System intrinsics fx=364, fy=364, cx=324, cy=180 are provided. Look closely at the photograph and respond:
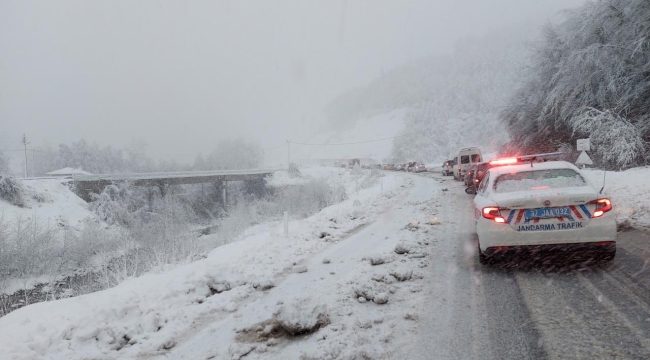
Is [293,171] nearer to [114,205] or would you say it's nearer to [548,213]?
[114,205]

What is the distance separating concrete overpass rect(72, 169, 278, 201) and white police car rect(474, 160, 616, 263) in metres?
45.8

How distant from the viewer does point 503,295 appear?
455 cm

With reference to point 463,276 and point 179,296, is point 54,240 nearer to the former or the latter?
point 179,296

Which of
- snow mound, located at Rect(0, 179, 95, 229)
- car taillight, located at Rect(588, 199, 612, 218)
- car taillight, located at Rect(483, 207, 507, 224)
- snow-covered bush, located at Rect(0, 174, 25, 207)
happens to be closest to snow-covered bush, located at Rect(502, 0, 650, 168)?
car taillight, located at Rect(588, 199, 612, 218)

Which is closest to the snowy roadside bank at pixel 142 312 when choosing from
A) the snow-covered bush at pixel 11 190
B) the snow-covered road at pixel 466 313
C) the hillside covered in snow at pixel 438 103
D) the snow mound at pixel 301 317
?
the snow-covered road at pixel 466 313

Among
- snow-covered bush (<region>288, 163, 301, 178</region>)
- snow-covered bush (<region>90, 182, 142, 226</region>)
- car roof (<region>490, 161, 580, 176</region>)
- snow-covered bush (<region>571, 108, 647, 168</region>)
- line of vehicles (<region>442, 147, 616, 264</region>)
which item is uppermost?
snow-covered bush (<region>571, 108, 647, 168</region>)

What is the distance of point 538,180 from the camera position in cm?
575

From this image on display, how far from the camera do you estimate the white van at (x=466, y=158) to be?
2711 cm

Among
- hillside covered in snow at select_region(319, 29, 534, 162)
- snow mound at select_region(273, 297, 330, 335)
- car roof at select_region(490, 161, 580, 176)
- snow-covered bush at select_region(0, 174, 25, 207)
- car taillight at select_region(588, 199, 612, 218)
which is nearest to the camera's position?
snow mound at select_region(273, 297, 330, 335)

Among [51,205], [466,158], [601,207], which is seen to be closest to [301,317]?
[601,207]

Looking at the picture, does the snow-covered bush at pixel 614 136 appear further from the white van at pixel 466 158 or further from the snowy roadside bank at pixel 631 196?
the white van at pixel 466 158

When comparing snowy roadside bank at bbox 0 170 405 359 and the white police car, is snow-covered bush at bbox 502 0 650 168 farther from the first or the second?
snowy roadside bank at bbox 0 170 405 359

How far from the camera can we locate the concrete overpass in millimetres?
41500

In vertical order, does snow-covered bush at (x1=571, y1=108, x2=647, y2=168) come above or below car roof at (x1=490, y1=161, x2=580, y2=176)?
above
